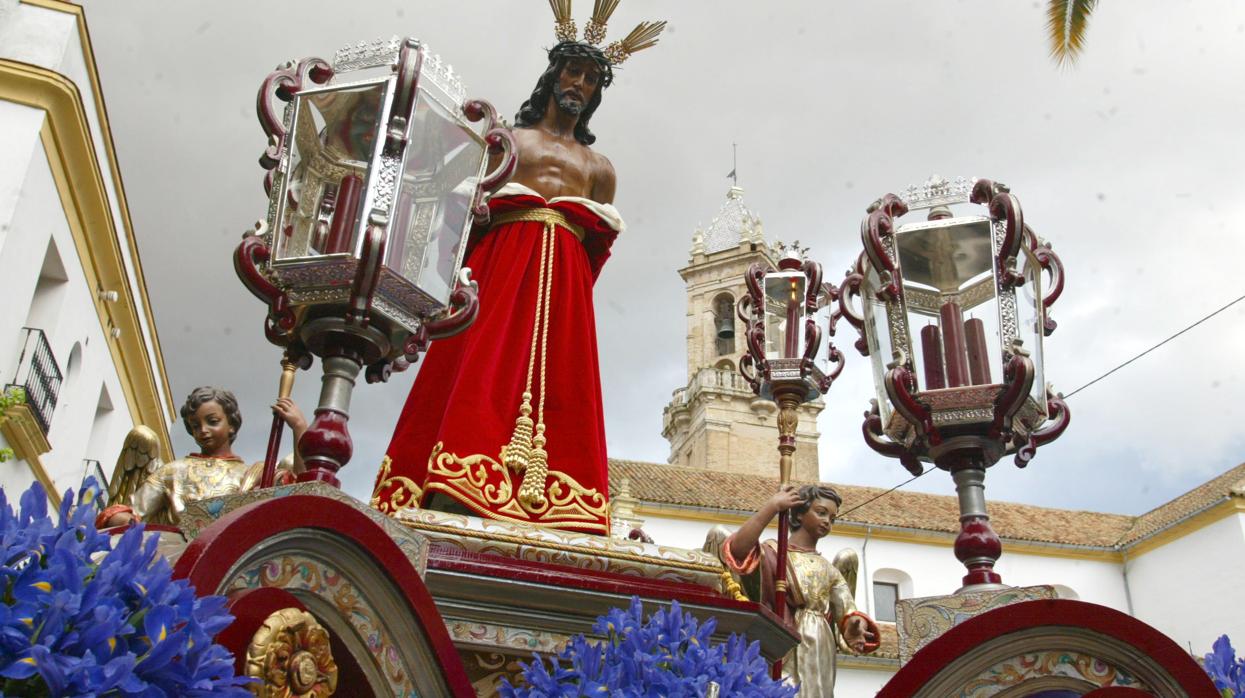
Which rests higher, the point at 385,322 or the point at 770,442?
the point at 770,442

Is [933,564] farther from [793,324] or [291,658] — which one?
[291,658]

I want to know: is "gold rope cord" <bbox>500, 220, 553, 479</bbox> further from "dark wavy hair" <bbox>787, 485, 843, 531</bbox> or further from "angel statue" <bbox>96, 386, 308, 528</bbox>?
"dark wavy hair" <bbox>787, 485, 843, 531</bbox>

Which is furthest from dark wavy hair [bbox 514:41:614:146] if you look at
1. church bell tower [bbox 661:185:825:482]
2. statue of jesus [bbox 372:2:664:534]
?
church bell tower [bbox 661:185:825:482]

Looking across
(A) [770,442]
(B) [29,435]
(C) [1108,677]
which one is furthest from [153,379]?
(A) [770,442]

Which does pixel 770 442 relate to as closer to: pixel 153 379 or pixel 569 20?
pixel 153 379

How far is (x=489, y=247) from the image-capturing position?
4.64 metres

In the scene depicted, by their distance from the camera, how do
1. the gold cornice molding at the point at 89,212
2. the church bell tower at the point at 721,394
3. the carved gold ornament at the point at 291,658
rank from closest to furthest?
the carved gold ornament at the point at 291,658 → the gold cornice molding at the point at 89,212 → the church bell tower at the point at 721,394

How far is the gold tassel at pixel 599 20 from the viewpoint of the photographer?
504cm

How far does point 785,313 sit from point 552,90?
4.89ft

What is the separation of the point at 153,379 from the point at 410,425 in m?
13.0

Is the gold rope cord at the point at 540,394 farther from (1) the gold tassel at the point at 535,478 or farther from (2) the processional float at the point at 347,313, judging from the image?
(2) the processional float at the point at 347,313

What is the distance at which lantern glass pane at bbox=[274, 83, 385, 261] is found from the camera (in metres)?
3.17

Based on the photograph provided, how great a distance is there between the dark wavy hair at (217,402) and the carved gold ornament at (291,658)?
171 cm

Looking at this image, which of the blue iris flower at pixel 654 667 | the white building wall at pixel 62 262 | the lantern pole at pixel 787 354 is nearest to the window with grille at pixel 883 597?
the white building wall at pixel 62 262
